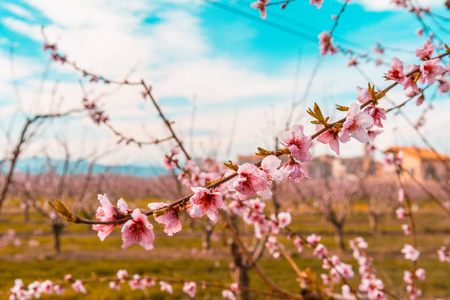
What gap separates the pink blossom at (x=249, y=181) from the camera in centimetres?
88

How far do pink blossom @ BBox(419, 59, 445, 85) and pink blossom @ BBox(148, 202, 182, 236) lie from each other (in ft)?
3.58

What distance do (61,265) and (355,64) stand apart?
9.95 metres

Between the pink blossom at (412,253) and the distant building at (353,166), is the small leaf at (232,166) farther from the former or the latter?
the distant building at (353,166)

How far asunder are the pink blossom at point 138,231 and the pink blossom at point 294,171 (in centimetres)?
41

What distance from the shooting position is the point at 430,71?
1299 mm

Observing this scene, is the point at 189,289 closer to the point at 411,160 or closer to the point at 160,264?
the point at 160,264

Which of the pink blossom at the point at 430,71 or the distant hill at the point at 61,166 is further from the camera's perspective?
the distant hill at the point at 61,166

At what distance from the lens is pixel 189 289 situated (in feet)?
9.13

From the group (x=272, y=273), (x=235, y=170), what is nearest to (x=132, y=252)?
(x=272, y=273)

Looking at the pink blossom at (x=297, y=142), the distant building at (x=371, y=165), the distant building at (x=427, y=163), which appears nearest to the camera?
the pink blossom at (x=297, y=142)

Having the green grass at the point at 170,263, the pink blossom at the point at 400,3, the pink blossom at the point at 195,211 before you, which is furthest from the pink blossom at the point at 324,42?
the green grass at the point at 170,263

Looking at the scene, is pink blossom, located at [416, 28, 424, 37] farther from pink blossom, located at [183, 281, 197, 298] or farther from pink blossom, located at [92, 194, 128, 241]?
pink blossom, located at [92, 194, 128, 241]

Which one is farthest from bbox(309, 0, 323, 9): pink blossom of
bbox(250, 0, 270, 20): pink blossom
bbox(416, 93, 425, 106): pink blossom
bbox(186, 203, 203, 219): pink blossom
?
bbox(186, 203, 203, 219): pink blossom

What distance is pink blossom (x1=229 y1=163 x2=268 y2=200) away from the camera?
0.88 meters
